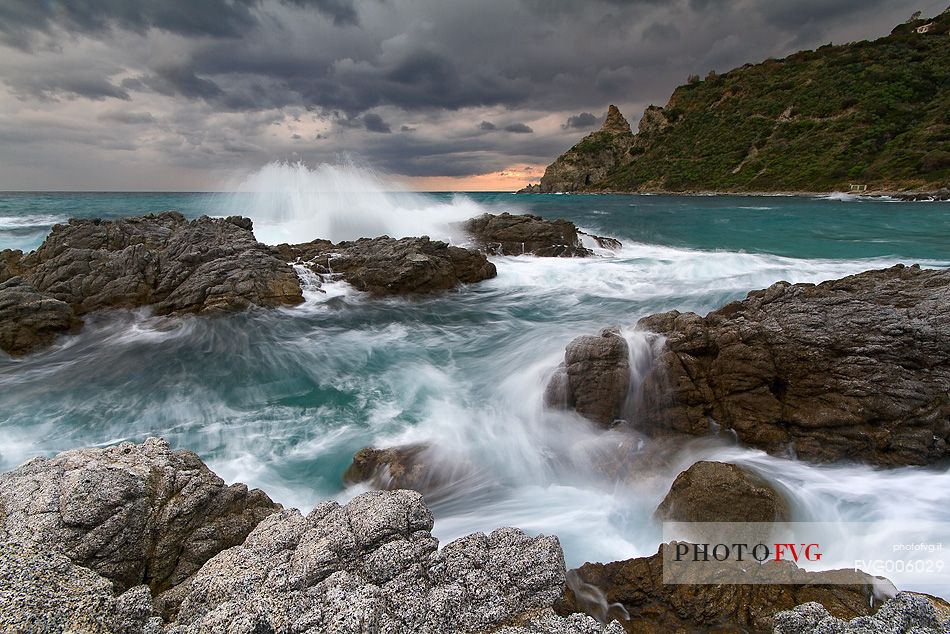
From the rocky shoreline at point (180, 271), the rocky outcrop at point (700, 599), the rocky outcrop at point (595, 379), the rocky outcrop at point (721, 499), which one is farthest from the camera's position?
the rocky shoreline at point (180, 271)

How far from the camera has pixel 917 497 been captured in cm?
591

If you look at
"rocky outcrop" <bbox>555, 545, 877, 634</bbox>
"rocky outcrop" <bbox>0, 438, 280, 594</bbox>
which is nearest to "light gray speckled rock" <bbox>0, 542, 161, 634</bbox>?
"rocky outcrop" <bbox>0, 438, 280, 594</bbox>

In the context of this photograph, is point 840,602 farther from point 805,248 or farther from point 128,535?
point 805,248

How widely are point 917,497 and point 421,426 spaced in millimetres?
7511

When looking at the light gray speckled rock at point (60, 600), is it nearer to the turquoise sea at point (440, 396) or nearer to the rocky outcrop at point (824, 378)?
the turquoise sea at point (440, 396)

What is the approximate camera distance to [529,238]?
25.9m

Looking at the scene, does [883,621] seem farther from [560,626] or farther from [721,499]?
[560,626]

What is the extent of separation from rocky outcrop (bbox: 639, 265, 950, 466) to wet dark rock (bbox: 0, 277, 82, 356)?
16.0 meters

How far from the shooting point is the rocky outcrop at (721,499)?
5.11 meters

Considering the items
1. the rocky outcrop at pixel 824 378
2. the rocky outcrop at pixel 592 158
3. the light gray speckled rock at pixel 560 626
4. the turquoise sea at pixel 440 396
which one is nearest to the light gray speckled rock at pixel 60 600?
the light gray speckled rock at pixel 560 626

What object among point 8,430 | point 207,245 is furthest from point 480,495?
point 207,245

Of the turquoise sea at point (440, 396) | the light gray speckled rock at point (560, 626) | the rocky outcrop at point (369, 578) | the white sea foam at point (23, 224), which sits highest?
the white sea foam at point (23, 224)

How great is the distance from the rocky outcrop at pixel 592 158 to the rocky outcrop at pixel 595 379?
14387cm

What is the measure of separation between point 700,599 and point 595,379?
172 inches
